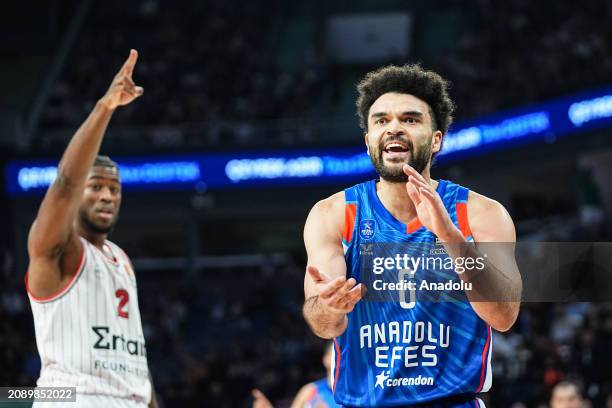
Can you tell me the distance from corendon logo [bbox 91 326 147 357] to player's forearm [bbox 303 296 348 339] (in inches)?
57.3

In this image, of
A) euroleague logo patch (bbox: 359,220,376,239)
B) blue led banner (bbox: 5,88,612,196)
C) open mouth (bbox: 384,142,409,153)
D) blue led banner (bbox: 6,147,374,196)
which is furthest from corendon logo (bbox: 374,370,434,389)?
blue led banner (bbox: 6,147,374,196)

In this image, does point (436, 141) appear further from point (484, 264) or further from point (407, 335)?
point (407, 335)

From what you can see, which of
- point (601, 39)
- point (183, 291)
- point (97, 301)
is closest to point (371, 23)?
point (601, 39)

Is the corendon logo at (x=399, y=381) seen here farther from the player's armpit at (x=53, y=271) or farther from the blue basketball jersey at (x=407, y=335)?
the player's armpit at (x=53, y=271)

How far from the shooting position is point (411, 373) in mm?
4184

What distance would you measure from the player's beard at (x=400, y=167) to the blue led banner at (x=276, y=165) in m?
18.4

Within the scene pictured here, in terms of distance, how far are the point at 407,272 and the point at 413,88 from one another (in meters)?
0.91

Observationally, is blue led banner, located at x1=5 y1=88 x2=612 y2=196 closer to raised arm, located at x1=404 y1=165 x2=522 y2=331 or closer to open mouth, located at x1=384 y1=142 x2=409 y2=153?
open mouth, located at x1=384 y1=142 x2=409 y2=153

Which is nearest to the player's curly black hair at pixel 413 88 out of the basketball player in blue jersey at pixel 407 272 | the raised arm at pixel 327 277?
the basketball player in blue jersey at pixel 407 272

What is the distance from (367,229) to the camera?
174 inches

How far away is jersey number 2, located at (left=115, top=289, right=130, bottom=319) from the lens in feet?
17.3

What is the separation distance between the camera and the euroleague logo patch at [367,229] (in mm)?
4393

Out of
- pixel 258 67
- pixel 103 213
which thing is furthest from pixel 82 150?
pixel 258 67

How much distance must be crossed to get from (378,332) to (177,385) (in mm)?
14958
